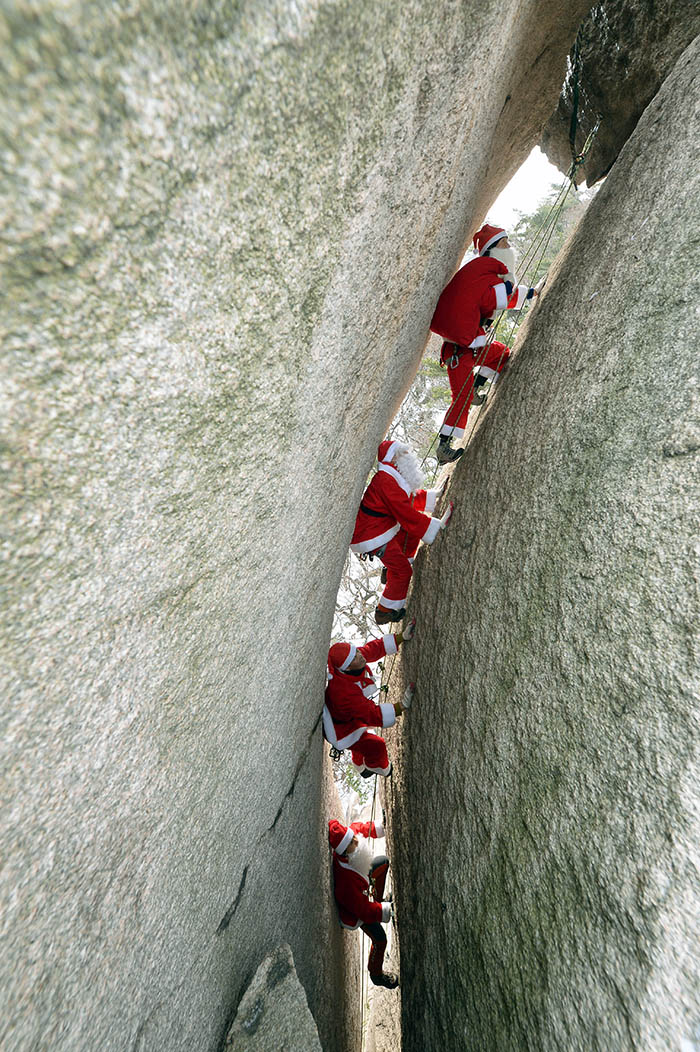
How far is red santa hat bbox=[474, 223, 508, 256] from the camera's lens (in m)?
4.30

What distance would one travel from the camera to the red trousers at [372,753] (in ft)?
16.2

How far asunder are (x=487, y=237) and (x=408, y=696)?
3417 millimetres

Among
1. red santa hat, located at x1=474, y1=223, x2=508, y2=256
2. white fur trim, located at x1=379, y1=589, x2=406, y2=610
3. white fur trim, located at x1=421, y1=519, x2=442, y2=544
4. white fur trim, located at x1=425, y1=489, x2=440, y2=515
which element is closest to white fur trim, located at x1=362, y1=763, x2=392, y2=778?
white fur trim, located at x1=379, y1=589, x2=406, y2=610

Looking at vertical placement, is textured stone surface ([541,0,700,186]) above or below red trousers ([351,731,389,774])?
above

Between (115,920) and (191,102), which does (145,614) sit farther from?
(191,102)

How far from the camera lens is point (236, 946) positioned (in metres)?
2.32

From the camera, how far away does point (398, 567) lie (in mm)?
4883

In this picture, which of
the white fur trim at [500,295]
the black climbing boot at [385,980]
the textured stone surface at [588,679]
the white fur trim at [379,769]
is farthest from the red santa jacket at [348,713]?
the white fur trim at [500,295]

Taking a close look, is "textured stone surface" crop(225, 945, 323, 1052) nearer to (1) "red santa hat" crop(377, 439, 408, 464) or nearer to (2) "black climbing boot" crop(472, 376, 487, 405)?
(1) "red santa hat" crop(377, 439, 408, 464)

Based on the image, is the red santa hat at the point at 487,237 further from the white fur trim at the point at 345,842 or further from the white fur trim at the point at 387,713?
the white fur trim at the point at 345,842

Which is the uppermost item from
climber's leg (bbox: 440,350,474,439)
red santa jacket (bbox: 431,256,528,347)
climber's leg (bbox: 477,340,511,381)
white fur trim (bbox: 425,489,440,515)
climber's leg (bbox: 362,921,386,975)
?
red santa jacket (bbox: 431,256,528,347)

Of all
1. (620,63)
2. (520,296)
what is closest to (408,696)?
(520,296)

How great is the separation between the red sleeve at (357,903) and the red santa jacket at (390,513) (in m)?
2.82

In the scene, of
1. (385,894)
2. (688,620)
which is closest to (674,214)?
(688,620)
